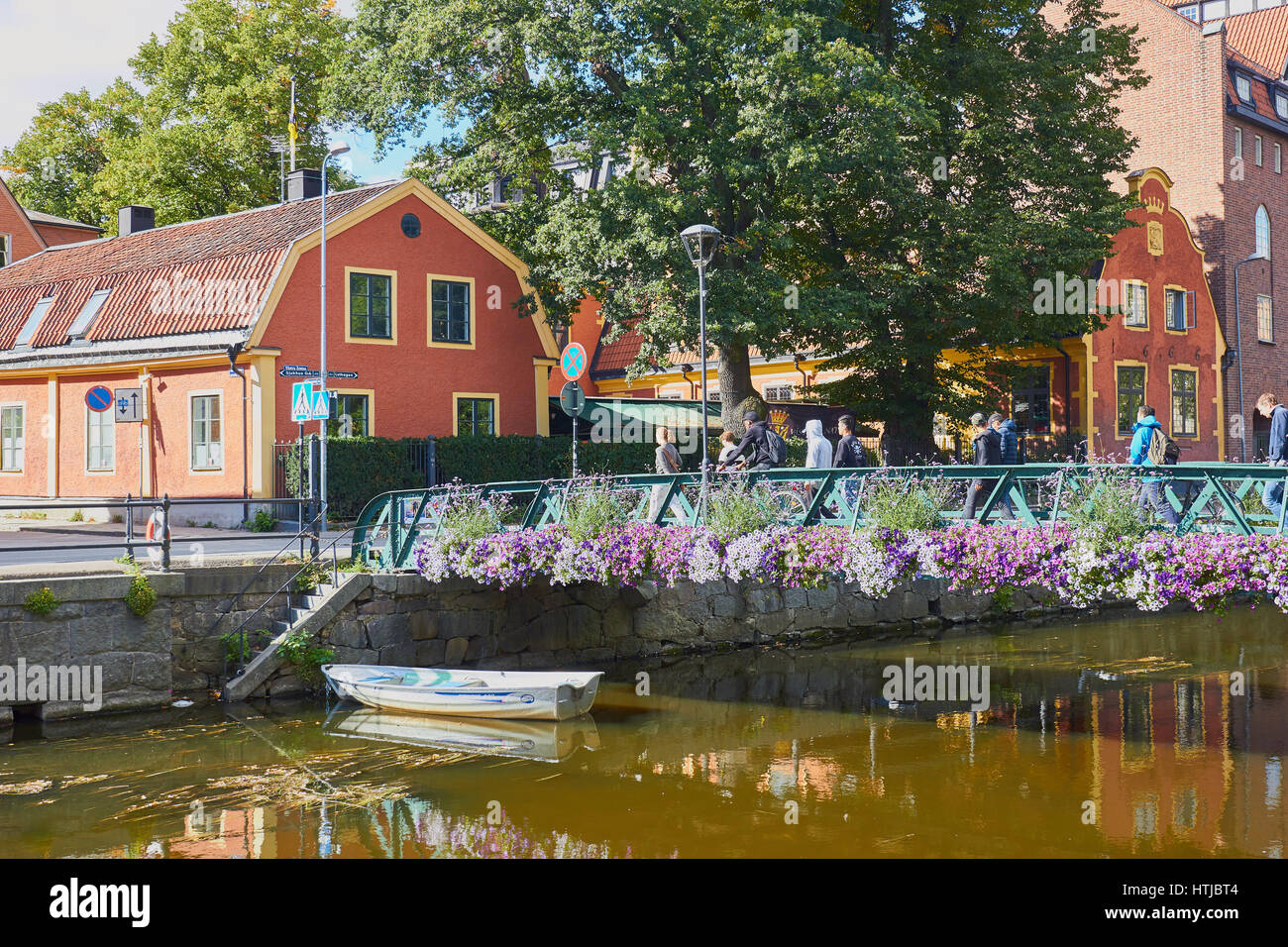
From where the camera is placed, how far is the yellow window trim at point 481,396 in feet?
91.4

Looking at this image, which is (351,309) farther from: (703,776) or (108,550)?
(703,776)

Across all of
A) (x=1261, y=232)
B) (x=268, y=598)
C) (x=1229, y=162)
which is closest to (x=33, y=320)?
(x=268, y=598)

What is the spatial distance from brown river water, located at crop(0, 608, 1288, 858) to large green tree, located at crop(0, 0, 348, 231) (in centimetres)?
2670

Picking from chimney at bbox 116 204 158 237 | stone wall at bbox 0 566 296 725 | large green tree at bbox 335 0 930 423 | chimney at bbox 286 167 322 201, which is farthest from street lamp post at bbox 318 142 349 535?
chimney at bbox 116 204 158 237

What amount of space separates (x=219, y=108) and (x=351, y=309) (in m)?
14.9

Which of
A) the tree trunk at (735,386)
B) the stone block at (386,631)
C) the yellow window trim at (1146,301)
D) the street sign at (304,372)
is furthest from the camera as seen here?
the yellow window trim at (1146,301)

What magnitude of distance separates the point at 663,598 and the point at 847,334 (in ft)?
35.0

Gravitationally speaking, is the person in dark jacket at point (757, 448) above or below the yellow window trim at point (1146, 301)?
below

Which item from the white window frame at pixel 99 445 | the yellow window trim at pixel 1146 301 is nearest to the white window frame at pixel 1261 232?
the yellow window trim at pixel 1146 301

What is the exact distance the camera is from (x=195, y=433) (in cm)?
2539

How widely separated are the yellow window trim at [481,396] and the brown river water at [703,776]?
40.9 ft

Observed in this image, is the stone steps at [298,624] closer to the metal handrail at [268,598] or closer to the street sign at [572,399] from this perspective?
the metal handrail at [268,598]

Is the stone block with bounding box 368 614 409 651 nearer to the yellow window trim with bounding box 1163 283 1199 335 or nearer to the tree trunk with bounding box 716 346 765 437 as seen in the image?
the tree trunk with bounding box 716 346 765 437

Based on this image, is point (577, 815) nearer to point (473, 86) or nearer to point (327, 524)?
point (327, 524)
